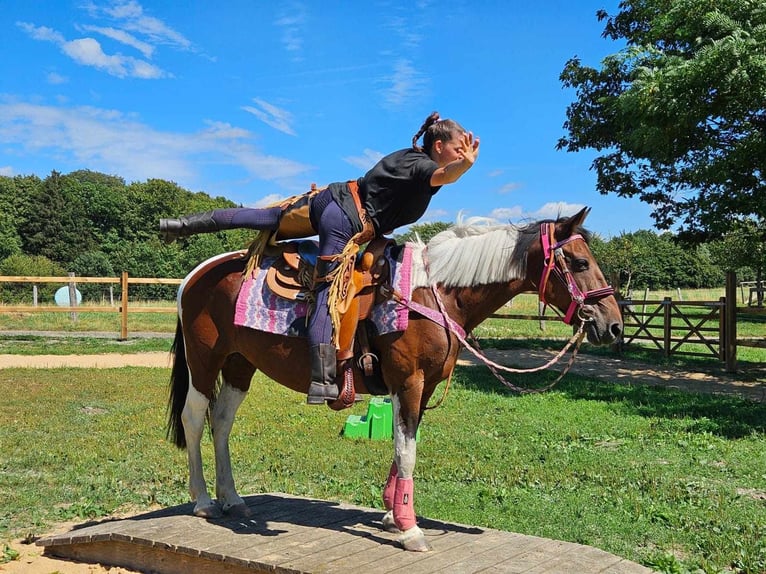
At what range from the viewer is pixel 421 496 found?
5676 mm

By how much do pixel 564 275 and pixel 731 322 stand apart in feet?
41.0

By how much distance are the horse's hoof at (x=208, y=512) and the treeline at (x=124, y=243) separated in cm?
2747

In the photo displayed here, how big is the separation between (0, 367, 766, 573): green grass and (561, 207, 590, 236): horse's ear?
2316mm

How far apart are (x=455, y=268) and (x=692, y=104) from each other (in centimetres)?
879

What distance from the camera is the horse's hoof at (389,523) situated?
4200 mm

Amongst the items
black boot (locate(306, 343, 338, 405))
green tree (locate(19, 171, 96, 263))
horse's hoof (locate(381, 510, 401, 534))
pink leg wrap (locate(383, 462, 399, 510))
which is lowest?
horse's hoof (locate(381, 510, 401, 534))

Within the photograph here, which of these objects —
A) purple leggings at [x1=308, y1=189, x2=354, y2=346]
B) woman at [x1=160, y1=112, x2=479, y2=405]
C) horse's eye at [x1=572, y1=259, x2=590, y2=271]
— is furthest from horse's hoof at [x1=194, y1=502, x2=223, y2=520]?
horse's eye at [x1=572, y1=259, x2=590, y2=271]

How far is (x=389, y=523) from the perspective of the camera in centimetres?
425

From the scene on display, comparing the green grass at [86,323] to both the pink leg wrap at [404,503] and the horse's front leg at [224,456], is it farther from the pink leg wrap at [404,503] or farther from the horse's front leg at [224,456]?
the pink leg wrap at [404,503]

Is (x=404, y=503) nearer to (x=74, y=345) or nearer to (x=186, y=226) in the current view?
(x=186, y=226)

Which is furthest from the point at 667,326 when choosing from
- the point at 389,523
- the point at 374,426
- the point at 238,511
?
the point at 238,511

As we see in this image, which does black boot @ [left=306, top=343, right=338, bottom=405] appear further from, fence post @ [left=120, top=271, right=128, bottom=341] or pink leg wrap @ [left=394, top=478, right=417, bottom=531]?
fence post @ [left=120, top=271, right=128, bottom=341]

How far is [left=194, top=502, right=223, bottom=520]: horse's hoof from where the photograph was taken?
15.2ft

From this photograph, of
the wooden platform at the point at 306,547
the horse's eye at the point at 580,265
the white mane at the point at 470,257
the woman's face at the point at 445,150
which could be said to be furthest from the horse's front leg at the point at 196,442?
the horse's eye at the point at 580,265
